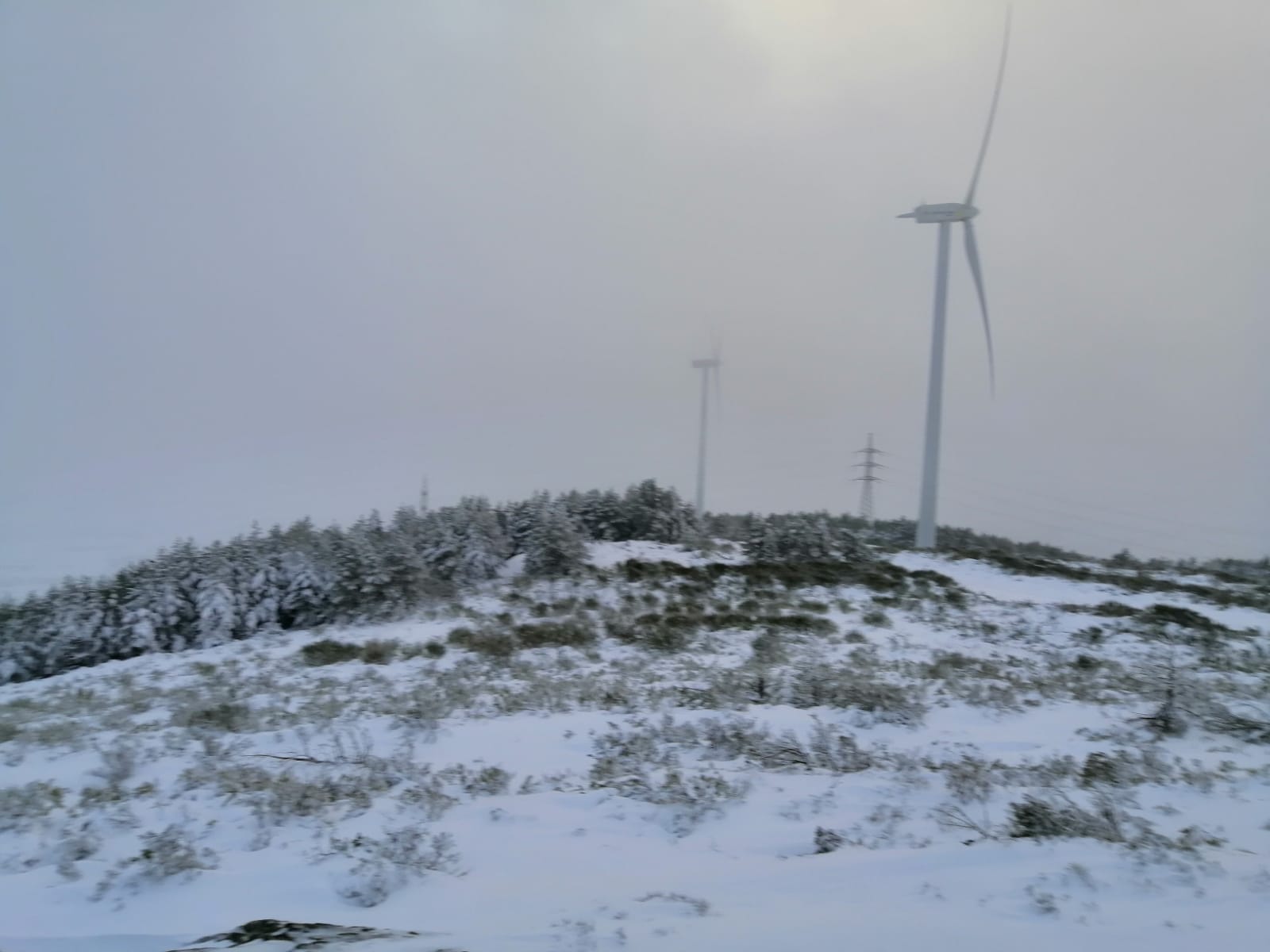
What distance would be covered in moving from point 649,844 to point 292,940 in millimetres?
2439

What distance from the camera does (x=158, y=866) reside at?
502cm

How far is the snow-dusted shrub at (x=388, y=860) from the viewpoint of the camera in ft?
15.5

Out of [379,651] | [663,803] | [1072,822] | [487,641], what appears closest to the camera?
[1072,822]

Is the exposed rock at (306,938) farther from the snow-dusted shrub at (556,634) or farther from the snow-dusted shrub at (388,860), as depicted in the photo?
the snow-dusted shrub at (556,634)

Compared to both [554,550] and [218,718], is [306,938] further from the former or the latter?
[554,550]

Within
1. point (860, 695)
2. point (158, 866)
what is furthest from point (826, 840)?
point (860, 695)

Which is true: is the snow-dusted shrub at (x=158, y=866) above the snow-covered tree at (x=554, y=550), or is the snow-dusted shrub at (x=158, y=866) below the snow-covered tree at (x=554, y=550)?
above

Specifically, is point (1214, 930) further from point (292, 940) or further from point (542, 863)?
point (292, 940)

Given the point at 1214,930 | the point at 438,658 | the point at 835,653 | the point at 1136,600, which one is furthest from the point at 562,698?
the point at 1136,600

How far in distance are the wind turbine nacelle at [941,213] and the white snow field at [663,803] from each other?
25.4 metres

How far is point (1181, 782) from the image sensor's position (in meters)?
6.54

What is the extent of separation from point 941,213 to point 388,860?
36078 mm

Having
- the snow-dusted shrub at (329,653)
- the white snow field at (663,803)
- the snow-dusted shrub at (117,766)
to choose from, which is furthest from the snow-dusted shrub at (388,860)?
the snow-dusted shrub at (329,653)

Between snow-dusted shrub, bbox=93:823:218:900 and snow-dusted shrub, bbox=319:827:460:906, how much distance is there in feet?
2.62
